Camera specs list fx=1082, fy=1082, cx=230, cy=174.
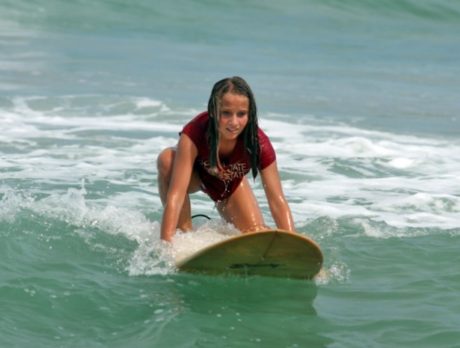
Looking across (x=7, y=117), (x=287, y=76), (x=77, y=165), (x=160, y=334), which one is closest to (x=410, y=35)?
(x=287, y=76)

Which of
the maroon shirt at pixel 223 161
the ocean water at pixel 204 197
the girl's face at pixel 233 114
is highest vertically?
the girl's face at pixel 233 114

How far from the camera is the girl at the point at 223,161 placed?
5.89m

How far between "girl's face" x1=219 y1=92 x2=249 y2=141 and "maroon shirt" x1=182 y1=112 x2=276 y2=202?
0.15 metres

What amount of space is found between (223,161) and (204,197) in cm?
227

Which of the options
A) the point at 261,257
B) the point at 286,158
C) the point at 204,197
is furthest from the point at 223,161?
the point at 286,158

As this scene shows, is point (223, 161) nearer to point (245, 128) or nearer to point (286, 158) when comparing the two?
point (245, 128)

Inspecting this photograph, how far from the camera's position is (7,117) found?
1250cm

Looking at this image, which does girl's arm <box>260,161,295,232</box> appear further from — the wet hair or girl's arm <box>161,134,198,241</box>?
girl's arm <box>161,134,198,241</box>

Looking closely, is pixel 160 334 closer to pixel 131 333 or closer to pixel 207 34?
pixel 131 333

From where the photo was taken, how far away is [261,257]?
5.82 m

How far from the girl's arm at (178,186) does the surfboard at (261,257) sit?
260 millimetres

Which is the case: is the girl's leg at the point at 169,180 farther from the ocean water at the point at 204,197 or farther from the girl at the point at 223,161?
the ocean water at the point at 204,197

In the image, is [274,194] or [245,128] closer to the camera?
[245,128]

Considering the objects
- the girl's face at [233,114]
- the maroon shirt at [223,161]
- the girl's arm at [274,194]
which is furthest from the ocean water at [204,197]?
the girl's face at [233,114]
